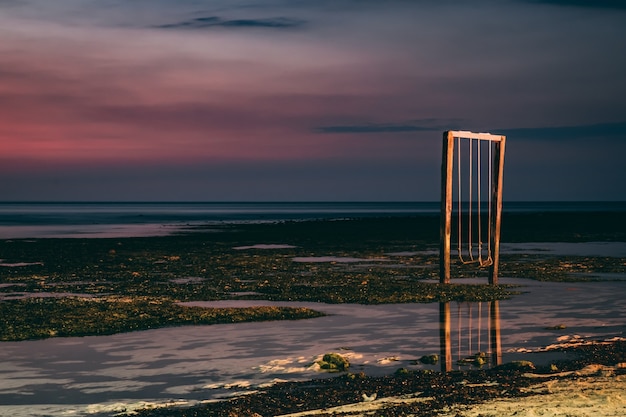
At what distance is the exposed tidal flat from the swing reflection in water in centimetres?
21

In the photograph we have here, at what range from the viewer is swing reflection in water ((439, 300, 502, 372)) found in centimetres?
1231

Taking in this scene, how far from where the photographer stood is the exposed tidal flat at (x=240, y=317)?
1122 cm

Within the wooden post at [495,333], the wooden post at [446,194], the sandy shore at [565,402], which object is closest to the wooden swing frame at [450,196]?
the wooden post at [446,194]

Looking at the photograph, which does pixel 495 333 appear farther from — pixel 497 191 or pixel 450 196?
pixel 497 191

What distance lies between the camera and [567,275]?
2655 centimetres

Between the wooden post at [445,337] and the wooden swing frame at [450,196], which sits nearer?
the wooden post at [445,337]

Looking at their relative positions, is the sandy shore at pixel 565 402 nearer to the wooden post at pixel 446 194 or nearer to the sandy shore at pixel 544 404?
the sandy shore at pixel 544 404

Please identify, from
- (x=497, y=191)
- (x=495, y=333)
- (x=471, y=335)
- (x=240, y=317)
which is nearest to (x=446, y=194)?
(x=497, y=191)

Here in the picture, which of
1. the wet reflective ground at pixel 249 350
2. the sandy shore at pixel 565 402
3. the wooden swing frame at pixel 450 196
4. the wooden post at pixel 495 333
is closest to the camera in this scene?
the sandy shore at pixel 565 402

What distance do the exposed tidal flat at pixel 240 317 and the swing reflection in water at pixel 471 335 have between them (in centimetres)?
21

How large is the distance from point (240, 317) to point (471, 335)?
5.22 meters

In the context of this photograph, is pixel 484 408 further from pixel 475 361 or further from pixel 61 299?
pixel 61 299

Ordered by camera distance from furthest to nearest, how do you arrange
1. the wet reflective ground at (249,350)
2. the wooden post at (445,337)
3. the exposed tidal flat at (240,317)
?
the wooden post at (445,337) → the exposed tidal flat at (240,317) → the wet reflective ground at (249,350)

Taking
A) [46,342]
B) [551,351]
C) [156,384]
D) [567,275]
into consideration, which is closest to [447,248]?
[567,275]
